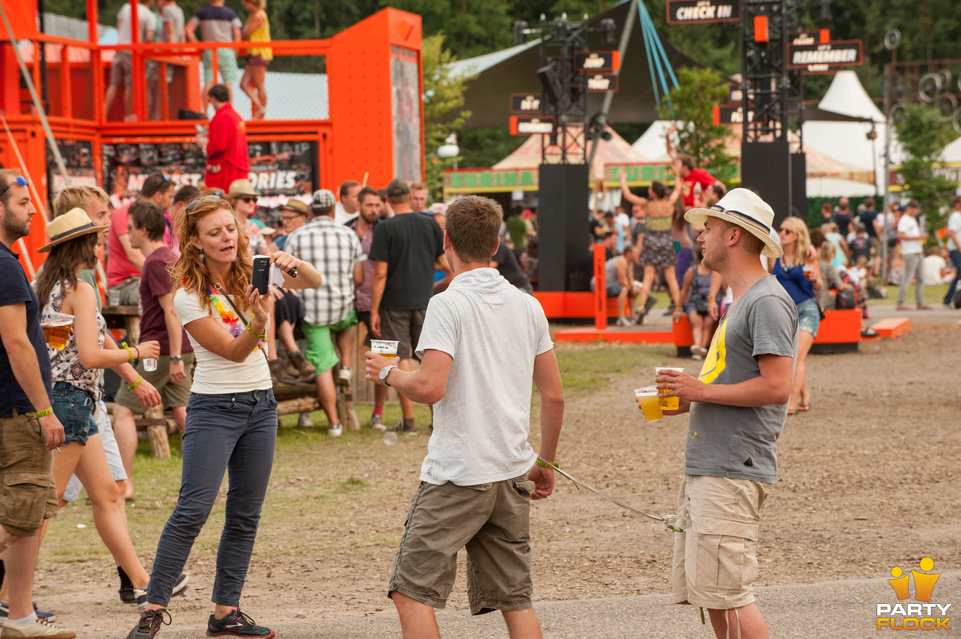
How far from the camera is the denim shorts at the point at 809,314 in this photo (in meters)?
9.91

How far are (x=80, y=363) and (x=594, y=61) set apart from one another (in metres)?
17.1

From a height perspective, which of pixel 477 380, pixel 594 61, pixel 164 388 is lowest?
pixel 164 388

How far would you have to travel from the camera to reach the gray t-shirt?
3566 millimetres

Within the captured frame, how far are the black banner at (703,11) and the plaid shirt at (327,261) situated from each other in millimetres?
7921

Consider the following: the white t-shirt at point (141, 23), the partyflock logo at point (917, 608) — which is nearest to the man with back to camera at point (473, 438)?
the partyflock logo at point (917, 608)

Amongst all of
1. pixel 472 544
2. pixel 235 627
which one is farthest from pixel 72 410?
pixel 472 544

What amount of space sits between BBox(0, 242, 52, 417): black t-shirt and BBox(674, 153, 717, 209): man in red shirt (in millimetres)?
10423

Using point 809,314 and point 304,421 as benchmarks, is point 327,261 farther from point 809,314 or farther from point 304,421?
point 809,314

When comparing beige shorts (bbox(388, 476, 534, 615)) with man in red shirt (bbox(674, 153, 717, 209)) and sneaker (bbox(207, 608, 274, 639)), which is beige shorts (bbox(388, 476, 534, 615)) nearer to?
sneaker (bbox(207, 608, 274, 639))

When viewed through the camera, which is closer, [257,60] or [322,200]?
[322,200]

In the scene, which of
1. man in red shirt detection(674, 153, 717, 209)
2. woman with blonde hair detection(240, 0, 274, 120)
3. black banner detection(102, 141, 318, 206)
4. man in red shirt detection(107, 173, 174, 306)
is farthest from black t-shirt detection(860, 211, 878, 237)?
man in red shirt detection(107, 173, 174, 306)

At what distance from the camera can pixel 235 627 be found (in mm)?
4512

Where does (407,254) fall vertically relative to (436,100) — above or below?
below

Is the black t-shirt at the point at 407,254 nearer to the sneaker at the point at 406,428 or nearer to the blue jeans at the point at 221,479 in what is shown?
the sneaker at the point at 406,428
